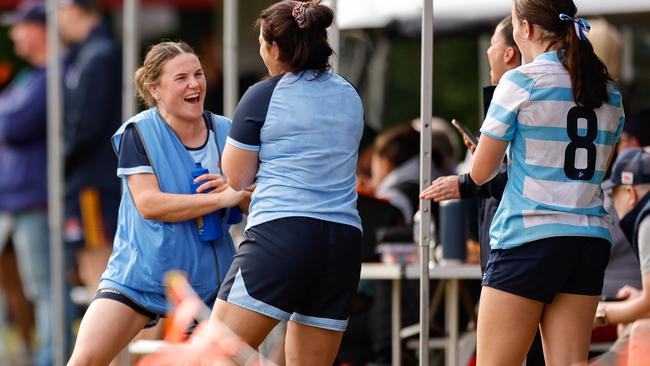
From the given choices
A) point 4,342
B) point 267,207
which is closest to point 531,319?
point 267,207

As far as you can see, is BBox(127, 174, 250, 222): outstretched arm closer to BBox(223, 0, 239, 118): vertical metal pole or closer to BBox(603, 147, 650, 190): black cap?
BBox(603, 147, 650, 190): black cap

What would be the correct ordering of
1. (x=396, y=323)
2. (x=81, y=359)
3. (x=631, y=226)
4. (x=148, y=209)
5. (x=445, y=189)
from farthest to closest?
1. (x=396, y=323)
2. (x=631, y=226)
3. (x=148, y=209)
4. (x=81, y=359)
5. (x=445, y=189)

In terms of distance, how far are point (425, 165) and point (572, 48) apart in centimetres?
109

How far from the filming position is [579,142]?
175 inches

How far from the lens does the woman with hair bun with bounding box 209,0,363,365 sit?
4.57 m

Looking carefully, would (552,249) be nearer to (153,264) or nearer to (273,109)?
(273,109)

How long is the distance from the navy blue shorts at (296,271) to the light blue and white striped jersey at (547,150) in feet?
1.77

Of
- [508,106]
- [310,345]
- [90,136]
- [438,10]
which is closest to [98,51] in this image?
[90,136]

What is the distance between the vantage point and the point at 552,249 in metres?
4.40

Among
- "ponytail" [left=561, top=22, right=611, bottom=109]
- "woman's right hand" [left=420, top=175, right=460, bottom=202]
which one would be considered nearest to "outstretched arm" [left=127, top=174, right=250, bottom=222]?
"woman's right hand" [left=420, top=175, right=460, bottom=202]

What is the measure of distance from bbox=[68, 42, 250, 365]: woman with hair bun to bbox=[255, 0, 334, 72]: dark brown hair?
2.26 feet

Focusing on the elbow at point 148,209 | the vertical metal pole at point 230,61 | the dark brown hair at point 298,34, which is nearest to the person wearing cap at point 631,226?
the dark brown hair at point 298,34

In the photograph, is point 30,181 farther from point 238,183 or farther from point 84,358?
point 238,183

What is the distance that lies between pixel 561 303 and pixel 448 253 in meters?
2.29
